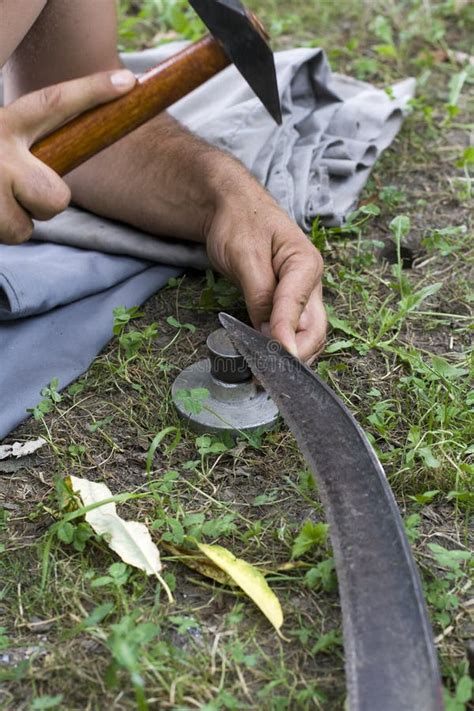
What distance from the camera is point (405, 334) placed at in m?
2.44

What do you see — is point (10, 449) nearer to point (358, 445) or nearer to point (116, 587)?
point (116, 587)

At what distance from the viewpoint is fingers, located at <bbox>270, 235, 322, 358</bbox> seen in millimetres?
1996

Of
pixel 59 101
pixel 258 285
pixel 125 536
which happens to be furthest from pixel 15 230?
pixel 125 536

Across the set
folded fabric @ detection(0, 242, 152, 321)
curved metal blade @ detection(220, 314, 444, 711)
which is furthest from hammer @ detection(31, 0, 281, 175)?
curved metal blade @ detection(220, 314, 444, 711)

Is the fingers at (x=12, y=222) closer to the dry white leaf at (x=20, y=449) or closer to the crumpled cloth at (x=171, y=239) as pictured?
the crumpled cloth at (x=171, y=239)

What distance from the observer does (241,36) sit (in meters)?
2.12

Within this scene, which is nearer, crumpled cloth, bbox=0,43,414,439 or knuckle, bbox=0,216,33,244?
knuckle, bbox=0,216,33,244

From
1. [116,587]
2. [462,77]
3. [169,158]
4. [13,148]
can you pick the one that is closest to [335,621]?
[116,587]

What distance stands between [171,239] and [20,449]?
0.86 metres

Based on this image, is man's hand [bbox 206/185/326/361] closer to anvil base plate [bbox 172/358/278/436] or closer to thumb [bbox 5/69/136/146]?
anvil base plate [bbox 172/358/278/436]

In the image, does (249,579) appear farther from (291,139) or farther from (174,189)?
(291,139)

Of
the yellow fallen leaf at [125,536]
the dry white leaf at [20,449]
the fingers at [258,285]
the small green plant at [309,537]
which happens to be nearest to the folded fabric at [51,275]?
the dry white leaf at [20,449]

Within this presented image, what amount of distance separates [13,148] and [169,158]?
27.6 inches

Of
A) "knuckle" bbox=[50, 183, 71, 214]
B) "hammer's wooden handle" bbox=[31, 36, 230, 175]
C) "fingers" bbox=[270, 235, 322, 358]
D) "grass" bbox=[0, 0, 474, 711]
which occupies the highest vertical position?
"hammer's wooden handle" bbox=[31, 36, 230, 175]
